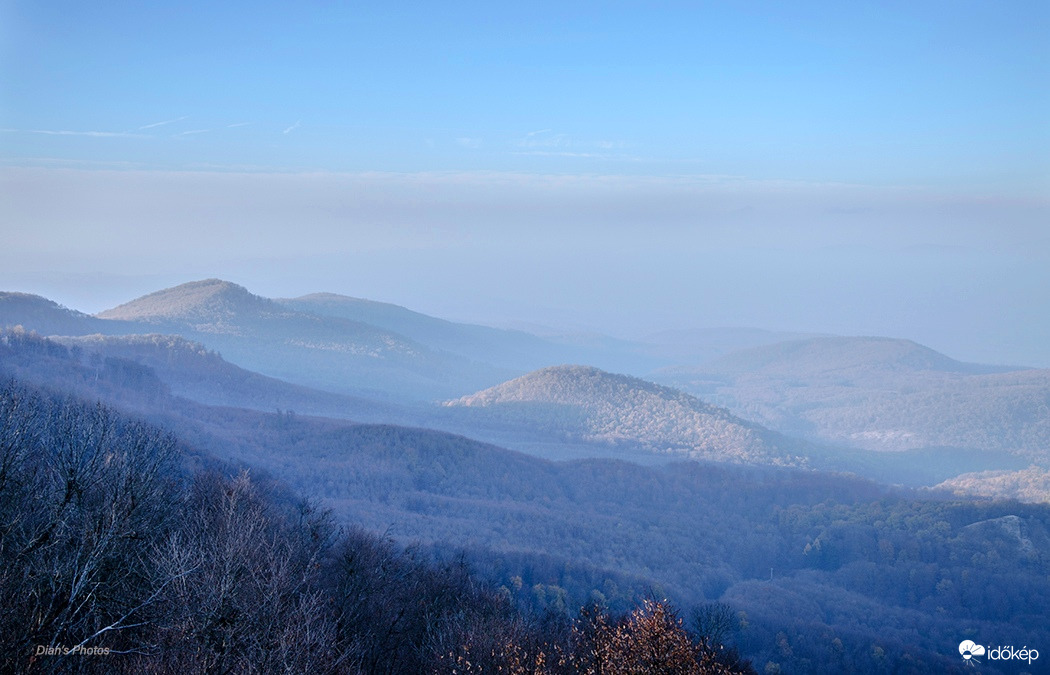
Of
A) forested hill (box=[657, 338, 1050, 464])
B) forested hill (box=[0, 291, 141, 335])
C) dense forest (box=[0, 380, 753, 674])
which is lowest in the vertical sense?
forested hill (box=[657, 338, 1050, 464])

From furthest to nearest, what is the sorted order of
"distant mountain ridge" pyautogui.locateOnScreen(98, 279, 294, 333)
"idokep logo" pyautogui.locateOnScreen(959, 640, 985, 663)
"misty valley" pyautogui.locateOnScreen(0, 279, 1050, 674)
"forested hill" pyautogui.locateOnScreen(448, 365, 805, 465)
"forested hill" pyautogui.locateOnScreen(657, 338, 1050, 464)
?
"distant mountain ridge" pyautogui.locateOnScreen(98, 279, 294, 333) → "forested hill" pyautogui.locateOnScreen(657, 338, 1050, 464) → "forested hill" pyautogui.locateOnScreen(448, 365, 805, 465) → "idokep logo" pyautogui.locateOnScreen(959, 640, 985, 663) → "misty valley" pyautogui.locateOnScreen(0, 279, 1050, 674)

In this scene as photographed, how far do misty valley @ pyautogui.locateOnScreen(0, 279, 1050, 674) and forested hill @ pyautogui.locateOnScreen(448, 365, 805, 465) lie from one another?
568 mm

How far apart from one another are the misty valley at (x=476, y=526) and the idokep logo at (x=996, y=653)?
13.5 inches

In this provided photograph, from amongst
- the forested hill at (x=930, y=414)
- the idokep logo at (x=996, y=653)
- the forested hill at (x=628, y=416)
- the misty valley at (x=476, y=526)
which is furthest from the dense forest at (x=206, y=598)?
the forested hill at (x=930, y=414)

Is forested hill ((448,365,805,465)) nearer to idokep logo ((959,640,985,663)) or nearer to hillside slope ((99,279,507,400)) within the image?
hillside slope ((99,279,507,400))

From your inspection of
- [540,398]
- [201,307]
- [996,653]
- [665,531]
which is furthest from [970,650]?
[201,307]

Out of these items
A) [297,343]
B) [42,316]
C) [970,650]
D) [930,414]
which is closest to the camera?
[970,650]

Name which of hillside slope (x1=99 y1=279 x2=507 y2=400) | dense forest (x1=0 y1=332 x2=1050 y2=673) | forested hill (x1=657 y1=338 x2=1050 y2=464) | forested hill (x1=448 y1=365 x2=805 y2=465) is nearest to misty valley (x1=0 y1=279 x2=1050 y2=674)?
dense forest (x1=0 y1=332 x2=1050 y2=673)

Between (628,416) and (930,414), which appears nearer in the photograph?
(628,416)

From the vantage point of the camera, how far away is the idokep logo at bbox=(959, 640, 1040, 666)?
38531 millimetres

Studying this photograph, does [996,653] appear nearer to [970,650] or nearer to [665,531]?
[970,650]

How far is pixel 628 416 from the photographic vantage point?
119 meters

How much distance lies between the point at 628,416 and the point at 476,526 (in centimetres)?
6441

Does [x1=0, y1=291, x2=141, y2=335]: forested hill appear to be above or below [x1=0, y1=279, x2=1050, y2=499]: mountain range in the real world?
above
